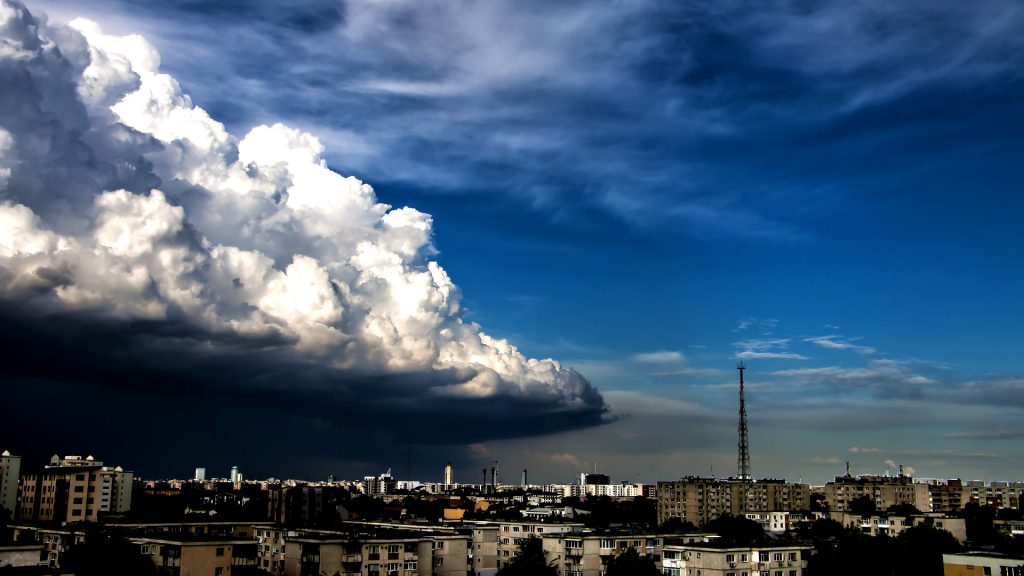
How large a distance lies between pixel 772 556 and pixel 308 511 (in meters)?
63.8

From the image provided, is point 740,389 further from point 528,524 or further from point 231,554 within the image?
point 231,554

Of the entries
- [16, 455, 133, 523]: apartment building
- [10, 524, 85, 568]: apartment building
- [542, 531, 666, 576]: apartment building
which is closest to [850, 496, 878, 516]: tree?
[542, 531, 666, 576]: apartment building

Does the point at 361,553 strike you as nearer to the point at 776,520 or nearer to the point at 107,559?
the point at 107,559

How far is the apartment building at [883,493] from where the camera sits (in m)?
146

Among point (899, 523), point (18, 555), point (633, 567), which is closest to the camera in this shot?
point (18, 555)

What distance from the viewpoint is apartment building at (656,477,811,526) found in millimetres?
138750

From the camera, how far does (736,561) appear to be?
188 ft

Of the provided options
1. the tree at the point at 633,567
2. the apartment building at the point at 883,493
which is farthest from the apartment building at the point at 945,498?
the tree at the point at 633,567

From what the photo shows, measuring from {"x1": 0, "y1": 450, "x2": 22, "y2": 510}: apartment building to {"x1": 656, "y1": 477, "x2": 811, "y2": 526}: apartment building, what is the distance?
9693 cm

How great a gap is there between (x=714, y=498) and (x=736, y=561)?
281ft

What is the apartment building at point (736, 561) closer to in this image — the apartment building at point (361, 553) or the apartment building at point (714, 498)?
the apartment building at point (361, 553)

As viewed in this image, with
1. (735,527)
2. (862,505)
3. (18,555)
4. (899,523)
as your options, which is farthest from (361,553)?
(862,505)

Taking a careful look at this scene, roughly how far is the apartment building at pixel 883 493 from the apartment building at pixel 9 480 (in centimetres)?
13082

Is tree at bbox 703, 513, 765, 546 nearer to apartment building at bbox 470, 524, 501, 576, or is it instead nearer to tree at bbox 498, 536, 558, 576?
apartment building at bbox 470, 524, 501, 576
